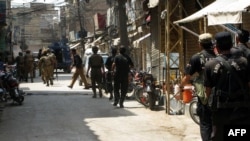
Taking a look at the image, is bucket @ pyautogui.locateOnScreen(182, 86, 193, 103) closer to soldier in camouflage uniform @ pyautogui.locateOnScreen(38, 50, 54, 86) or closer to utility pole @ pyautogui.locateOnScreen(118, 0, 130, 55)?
utility pole @ pyautogui.locateOnScreen(118, 0, 130, 55)

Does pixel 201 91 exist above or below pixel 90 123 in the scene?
above

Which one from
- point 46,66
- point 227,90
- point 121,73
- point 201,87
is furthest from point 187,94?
point 46,66

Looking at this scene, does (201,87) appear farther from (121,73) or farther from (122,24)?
(122,24)

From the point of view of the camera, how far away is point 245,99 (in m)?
5.21

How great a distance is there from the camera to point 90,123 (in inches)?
434

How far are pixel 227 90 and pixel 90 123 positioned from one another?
619cm

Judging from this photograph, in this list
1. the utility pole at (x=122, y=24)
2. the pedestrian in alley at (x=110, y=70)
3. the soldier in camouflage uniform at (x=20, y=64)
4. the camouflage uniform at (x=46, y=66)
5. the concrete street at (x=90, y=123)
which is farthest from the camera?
the soldier in camouflage uniform at (x=20, y=64)

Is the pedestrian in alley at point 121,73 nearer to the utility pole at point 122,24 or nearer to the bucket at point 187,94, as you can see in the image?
the bucket at point 187,94

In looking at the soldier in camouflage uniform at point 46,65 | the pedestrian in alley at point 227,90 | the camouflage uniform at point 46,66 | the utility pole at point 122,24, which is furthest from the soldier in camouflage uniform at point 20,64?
the pedestrian in alley at point 227,90

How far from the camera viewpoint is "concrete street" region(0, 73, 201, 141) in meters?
9.35

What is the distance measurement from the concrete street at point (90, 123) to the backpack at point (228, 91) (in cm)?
385

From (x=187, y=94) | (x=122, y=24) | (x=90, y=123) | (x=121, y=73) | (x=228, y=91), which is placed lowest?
(x=90, y=123)

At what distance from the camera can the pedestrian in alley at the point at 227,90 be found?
517 cm

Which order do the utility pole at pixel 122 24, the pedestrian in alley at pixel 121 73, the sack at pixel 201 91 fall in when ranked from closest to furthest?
1. the sack at pixel 201 91
2. the pedestrian in alley at pixel 121 73
3. the utility pole at pixel 122 24
